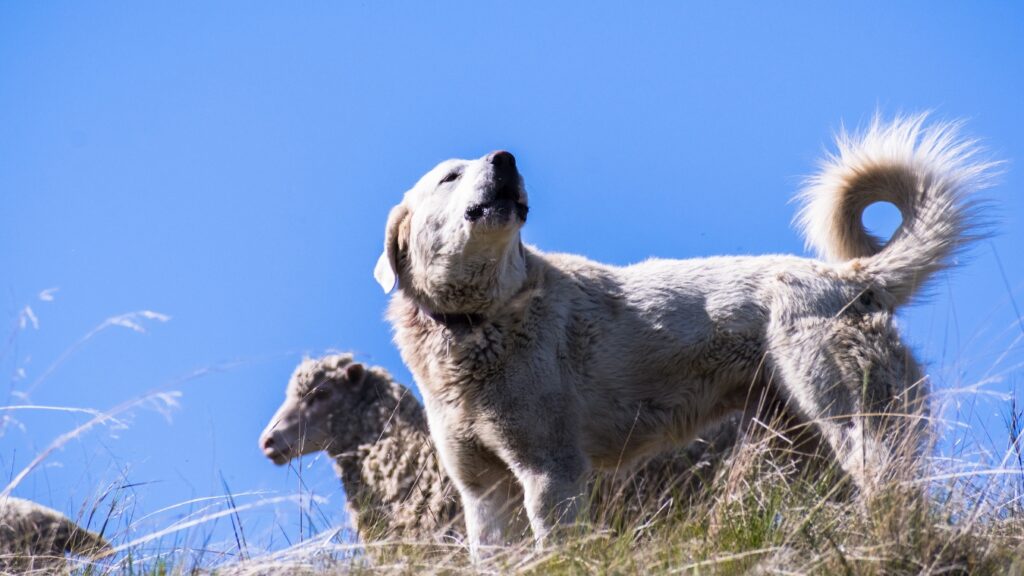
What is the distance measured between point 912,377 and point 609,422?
1467 millimetres

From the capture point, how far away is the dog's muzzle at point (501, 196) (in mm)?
5594

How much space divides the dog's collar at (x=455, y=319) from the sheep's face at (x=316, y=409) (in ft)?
9.14

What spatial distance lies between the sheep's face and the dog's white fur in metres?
2.63

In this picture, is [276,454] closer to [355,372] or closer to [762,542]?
[355,372]

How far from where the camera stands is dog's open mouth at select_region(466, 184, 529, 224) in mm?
5582

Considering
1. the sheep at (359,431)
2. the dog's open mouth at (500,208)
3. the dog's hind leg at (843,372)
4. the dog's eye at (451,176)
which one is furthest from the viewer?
the sheep at (359,431)

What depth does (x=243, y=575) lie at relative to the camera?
3.73 metres

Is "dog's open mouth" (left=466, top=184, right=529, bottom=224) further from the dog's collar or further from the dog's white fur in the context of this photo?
the dog's collar

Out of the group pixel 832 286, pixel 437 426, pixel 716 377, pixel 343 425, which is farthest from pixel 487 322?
pixel 343 425

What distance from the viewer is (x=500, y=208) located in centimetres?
560

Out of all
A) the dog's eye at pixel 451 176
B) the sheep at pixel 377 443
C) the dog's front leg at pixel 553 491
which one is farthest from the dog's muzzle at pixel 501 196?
the sheep at pixel 377 443

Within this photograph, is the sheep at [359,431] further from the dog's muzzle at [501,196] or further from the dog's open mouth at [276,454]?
the dog's muzzle at [501,196]

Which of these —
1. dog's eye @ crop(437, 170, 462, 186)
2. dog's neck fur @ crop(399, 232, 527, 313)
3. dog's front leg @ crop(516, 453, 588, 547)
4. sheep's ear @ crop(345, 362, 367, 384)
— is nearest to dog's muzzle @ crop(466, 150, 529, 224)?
dog's neck fur @ crop(399, 232, 527, 313)

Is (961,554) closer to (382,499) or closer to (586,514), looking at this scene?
(586,514)
